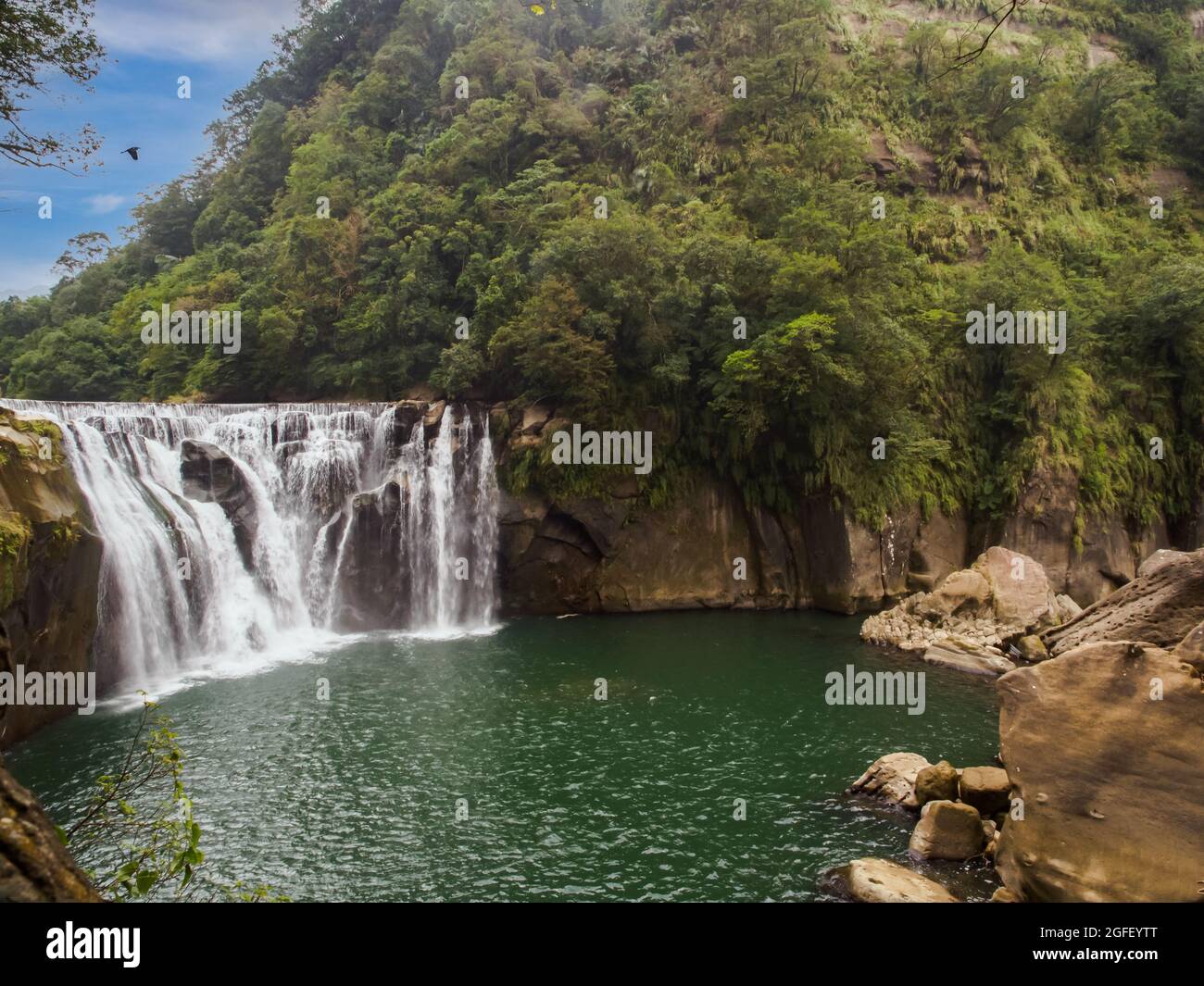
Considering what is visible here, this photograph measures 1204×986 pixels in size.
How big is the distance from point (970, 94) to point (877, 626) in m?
29.1

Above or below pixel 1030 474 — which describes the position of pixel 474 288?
above

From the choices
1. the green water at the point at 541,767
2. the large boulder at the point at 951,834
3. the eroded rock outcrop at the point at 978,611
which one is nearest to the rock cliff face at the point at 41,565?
the green water at the point at 541,767

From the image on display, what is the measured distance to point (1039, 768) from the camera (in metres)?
9.09

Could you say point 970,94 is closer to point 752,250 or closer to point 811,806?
point 752,250

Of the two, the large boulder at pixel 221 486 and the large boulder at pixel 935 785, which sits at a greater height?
the large boulder at pixel 221 486

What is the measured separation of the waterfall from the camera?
19734mm

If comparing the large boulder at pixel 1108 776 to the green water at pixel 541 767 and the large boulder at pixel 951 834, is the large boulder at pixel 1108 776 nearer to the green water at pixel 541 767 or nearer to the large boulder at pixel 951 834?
the large boulder at pixel 951 834

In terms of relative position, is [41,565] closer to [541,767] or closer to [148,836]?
[148,836]

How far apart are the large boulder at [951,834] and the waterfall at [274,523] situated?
1702 centimetres

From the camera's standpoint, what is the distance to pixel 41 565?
15469 mm

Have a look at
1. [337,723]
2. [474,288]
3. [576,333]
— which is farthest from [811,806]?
[474,288]

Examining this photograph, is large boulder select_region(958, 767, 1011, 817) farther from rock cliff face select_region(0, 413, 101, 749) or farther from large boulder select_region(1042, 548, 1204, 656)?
rock cliff face select_region(0, 413, 101, 749)

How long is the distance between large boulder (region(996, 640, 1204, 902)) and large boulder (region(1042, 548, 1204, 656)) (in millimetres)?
2094

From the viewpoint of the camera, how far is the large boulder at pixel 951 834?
10.6 metres
